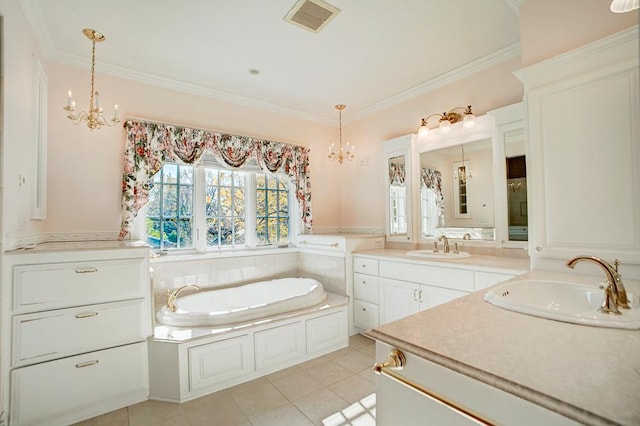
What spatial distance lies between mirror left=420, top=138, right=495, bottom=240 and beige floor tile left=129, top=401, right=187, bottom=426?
9.00 feet

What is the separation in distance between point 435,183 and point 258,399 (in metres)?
2.64

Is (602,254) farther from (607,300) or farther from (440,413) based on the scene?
(440,413)

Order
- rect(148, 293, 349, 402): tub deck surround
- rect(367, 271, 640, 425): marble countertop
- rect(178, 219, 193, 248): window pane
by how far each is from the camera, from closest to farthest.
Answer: rect(367, 271, 640, 425): marble countertop, rect(148, 293, 349, 402): tub deck surround, rect(178, 219, 193, 248): window pane

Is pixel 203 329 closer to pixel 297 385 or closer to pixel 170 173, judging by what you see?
pixel 297 385

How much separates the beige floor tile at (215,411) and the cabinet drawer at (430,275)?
1700 mm

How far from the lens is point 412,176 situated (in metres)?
3.37

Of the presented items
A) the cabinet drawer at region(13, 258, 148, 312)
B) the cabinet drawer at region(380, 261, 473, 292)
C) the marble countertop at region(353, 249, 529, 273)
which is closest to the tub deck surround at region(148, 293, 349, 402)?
the cabinet drawer at region(13, 258, 148, 312)

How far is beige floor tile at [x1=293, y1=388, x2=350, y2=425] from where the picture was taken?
6.37 feet

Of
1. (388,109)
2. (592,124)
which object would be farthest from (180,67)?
(592,124)

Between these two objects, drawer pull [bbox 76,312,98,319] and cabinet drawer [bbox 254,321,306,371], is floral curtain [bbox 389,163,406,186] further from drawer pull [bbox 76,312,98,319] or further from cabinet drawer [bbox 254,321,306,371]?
drawer pull [bbox 76,312,98,319]

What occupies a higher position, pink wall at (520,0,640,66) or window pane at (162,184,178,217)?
pink wall at (520,0,640,66)

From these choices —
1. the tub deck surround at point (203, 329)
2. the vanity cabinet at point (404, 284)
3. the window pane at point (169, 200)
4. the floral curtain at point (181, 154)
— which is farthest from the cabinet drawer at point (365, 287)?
the window pane at point (169, 200)

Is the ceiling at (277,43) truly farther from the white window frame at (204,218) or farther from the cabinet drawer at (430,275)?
the cabinet drawer at (430,275)

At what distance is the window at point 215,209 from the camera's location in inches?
121
